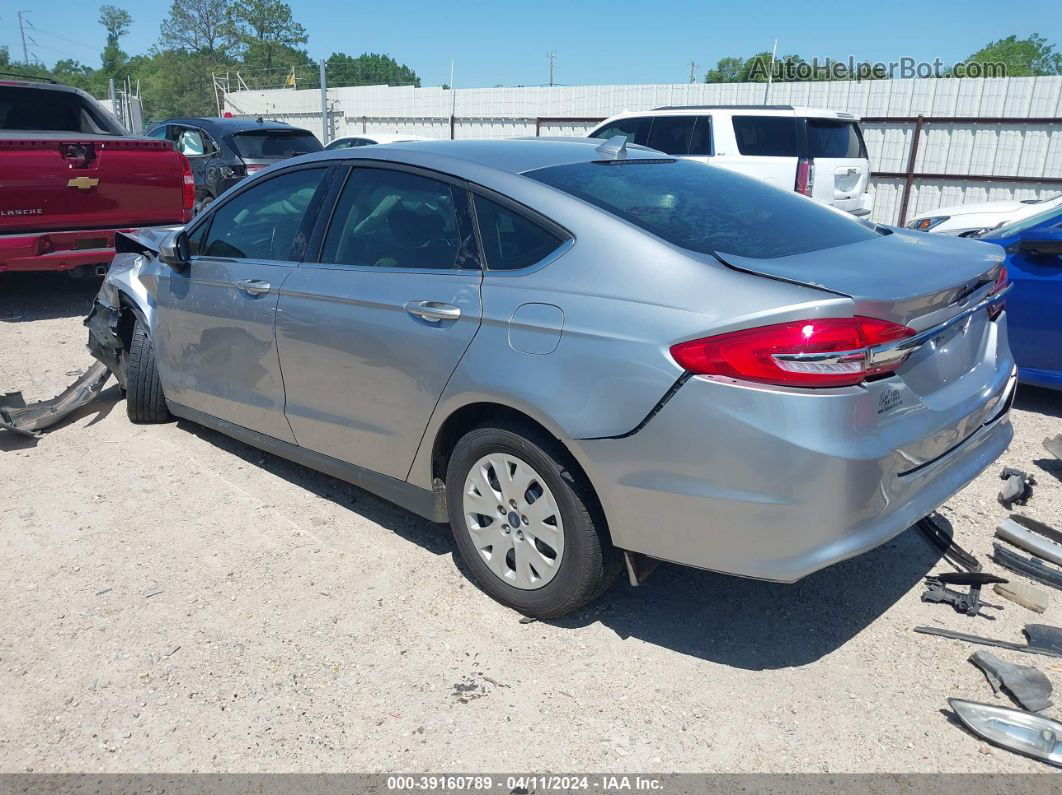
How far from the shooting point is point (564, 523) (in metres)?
2.86

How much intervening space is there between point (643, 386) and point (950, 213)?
7.12m

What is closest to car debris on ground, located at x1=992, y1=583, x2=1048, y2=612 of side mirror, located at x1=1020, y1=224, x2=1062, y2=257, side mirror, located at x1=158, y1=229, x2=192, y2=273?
side mirror, located at x1=1020, y1=224, x2=1062, y2=257

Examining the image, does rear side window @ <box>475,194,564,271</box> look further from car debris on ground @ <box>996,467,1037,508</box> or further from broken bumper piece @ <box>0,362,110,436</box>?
broken bumper piece @ <box>0,362,110,436</box>

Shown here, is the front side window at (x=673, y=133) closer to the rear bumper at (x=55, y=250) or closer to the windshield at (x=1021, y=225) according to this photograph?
the windshield at (x=1021, y=225)

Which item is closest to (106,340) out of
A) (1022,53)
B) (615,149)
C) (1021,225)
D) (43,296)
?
(615,149)

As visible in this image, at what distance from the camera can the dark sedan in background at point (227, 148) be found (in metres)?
11.6

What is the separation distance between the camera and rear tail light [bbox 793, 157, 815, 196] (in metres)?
9.95

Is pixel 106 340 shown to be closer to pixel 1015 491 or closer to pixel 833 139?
pixel 1015 491

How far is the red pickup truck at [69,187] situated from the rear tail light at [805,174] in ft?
22.2

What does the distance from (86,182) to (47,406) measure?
2859 millimetres

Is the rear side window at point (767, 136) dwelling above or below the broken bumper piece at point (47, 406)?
above

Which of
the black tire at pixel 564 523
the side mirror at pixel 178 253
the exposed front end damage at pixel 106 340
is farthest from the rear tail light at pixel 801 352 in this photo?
the exposed front end damage at pixel 106 340

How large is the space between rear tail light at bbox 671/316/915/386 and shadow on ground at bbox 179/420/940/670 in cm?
113

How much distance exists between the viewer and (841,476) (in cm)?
241
